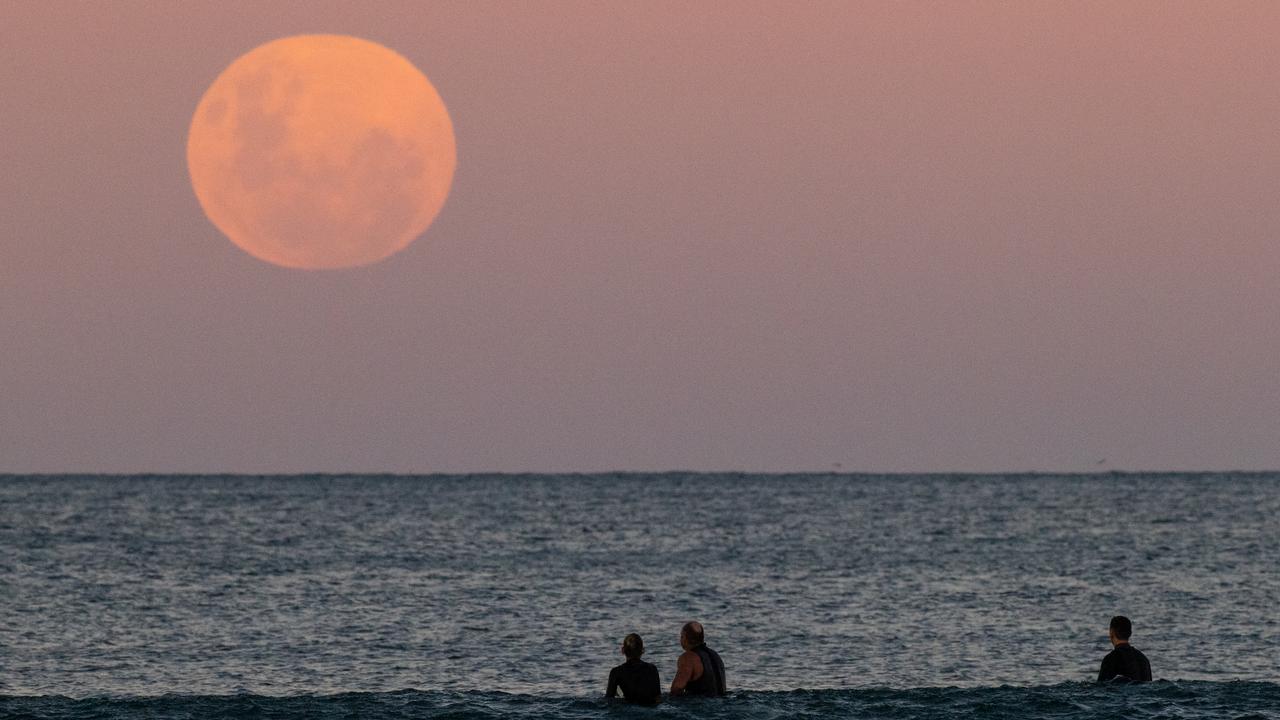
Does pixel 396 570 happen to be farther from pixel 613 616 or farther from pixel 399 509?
pixel 399 509

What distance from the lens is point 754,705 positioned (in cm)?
2902

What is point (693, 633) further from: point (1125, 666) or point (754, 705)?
point (1125, 666)

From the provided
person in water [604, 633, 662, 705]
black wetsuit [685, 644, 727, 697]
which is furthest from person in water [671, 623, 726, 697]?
person in water [604, 633, 662, 705]

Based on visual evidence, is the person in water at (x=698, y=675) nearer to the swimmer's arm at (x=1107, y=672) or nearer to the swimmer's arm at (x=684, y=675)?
the swimmer's arm at (x=684, y=675)

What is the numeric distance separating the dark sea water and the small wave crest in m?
0.10

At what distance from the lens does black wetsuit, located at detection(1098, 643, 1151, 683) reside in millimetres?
30219

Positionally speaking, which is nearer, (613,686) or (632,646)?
(632,646)

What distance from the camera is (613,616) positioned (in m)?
55.4

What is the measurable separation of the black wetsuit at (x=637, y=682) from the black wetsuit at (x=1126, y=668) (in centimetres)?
826

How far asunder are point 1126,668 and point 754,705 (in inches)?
270

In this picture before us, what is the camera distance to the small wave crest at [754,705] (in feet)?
92.1

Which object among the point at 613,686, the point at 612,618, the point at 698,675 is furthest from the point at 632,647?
the point at 612,618

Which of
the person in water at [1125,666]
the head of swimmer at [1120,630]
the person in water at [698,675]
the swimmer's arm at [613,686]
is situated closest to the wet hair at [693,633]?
the person in water at [698,675]

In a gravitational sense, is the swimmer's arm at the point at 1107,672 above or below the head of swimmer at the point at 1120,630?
below
